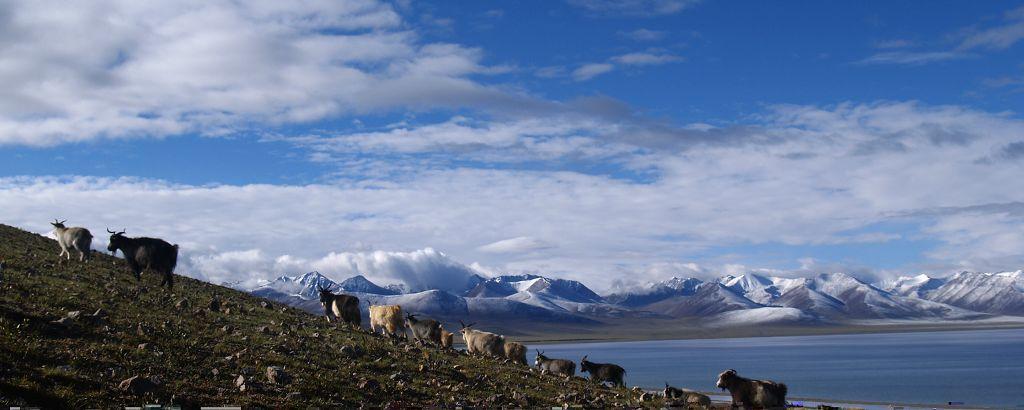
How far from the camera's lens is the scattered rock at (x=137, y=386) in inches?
606

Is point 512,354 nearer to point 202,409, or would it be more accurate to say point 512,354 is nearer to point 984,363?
point 202,409

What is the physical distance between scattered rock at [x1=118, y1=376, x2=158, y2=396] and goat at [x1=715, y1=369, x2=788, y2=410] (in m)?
19.3

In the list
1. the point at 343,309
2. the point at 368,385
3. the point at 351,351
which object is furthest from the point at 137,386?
the point at 343,309

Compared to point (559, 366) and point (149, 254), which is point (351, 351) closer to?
point (149, 254)

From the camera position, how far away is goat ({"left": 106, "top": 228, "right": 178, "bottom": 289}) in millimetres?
30453

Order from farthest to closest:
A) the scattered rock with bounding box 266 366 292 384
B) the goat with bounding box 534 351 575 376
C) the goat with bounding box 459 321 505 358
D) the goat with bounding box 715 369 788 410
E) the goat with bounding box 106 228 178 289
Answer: the goat with bounding box 534 351 575 376, the goat with bounding box 459 321 505 358, the goat with bounding box 106 228 178 289, the goat with bounding box 715 369 788 410, the scattered rock with bounding box 266 366 292 384

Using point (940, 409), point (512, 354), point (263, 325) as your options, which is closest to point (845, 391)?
point (940, 409)

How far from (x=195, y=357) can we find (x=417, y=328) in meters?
19.6

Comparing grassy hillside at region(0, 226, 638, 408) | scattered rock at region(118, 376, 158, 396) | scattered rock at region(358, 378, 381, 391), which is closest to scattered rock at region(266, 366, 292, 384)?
grassy hillside at region(0, 226, 638, 408)

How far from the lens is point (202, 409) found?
14633 millimetres

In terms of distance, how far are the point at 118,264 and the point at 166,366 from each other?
18710 mm

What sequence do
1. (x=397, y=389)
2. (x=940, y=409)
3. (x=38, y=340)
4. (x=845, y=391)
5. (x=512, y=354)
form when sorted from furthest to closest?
(x=845, y=391) < (x=940, y=409) < (x=512, y=354) < (x=397, y=389) < (x=38, y=340)

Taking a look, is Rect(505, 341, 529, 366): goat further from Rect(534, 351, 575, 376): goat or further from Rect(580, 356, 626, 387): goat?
Rect(580, 356, 626, 387): goat

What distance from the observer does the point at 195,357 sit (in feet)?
62.3
